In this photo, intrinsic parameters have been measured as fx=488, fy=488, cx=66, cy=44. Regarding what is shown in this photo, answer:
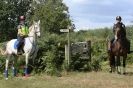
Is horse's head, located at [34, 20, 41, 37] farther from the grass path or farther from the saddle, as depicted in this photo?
the grass path

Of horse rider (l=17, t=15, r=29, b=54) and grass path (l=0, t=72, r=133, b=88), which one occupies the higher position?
horse rider (l=17, t=15, r=29, b=54)

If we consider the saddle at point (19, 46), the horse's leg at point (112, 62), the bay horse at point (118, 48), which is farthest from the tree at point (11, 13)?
the saddle at point (19, 46)

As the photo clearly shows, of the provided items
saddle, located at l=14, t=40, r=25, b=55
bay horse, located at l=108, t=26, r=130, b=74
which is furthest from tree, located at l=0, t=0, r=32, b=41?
saddle, located at l=14, t=40, r=25, b=55

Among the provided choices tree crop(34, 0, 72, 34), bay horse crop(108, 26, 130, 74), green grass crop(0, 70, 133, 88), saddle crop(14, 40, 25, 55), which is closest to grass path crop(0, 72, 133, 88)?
green grass crop(0, 70, 133, 88)

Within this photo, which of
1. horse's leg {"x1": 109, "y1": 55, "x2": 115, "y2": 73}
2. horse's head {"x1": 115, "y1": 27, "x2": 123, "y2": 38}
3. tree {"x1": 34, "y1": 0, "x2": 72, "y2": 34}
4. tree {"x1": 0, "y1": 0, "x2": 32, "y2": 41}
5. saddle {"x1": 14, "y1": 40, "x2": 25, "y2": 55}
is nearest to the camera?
horse's head {"x1": 115, "y1": 27, "x2": 123, "y2": 38}

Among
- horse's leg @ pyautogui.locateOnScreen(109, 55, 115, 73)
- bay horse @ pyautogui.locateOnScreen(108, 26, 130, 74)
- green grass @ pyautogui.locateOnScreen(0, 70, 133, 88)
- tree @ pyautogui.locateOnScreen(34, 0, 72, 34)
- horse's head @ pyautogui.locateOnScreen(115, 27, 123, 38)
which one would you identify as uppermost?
tree @ pyautogui.locateOnScreen(34, 0, 72, 34)

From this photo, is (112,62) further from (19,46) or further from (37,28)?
(19,46)

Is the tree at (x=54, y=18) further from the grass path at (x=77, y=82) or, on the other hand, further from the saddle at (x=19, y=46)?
the grass path at (x=77, y=82)

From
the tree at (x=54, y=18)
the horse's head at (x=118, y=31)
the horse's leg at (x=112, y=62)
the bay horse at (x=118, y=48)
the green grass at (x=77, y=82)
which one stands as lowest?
the green grass at (x=77, y=82)

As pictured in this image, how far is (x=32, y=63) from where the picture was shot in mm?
22297

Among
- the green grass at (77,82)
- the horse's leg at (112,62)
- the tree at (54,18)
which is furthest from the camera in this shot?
the tree at (54,18)

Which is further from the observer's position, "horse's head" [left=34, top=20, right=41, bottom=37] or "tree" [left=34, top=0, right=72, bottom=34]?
"tree" [left=34, top=0, right=72, bottom=34]

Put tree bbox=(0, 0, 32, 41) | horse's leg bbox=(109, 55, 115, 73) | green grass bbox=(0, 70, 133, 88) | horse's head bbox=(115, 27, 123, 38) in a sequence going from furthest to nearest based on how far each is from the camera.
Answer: tree bbox=(0, 0, 32, 41)
horse's leg bbox=(109, 55, 115, 73)
horse's head bbox=(115, 27, 123, 38)
green grass bbox=(0, 70, 133, 88)

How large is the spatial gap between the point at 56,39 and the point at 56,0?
99.4 feet
